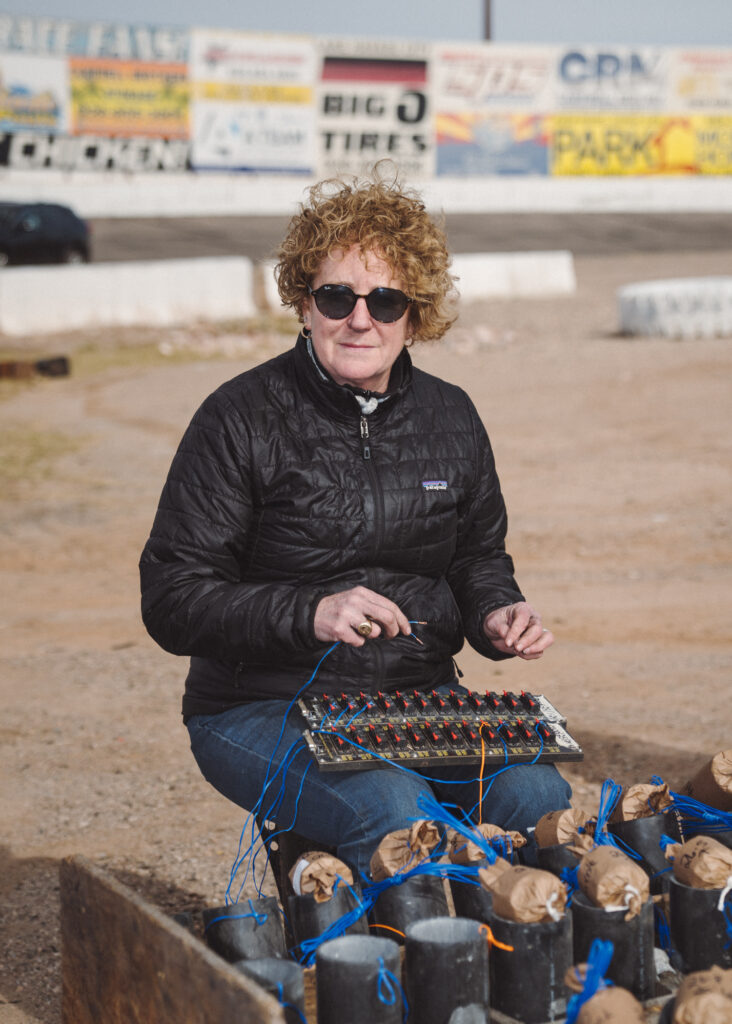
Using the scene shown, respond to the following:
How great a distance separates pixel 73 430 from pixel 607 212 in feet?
96.5

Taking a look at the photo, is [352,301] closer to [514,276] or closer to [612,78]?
[514,276]

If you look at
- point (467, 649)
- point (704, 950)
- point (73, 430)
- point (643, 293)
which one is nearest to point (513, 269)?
point (643, 293)

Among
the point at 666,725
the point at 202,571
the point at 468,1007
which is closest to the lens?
the point at 468,1007

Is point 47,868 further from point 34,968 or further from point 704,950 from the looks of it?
point 704,950

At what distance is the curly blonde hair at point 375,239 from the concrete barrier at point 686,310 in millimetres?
12855

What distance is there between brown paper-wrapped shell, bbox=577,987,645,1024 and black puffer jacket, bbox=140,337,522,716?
1023 millimetres

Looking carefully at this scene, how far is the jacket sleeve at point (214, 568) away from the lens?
9.33ft

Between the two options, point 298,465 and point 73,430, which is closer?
point 298,465

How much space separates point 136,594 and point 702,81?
122 ft

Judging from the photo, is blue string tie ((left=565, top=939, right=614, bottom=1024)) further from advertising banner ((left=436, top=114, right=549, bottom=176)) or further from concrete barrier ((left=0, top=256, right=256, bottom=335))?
advertising banner ((left=436, top=114, right=549, bottom=176))

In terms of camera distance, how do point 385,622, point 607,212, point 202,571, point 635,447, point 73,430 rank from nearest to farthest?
point 385,622, point 202,571, point 635,447, point 73,430, point 607,212

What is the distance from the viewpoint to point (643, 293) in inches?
626

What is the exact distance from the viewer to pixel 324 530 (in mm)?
3033

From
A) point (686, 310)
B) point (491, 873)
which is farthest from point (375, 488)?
point (686, 310)
